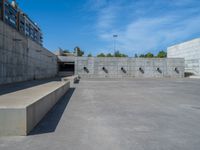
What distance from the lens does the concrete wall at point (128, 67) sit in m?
26.0

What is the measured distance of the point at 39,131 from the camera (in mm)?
3285

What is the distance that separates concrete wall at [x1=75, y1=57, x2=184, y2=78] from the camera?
26.0m

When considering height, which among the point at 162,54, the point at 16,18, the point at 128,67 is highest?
the point at 16,18

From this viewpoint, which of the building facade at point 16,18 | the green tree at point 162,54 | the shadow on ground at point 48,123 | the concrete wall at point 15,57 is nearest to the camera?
the shadow on ground at point 48,123

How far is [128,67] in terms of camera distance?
88.1ft

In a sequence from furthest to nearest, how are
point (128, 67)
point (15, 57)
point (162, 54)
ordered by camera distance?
point (162, 54), point (128, 67), point (15, 57)

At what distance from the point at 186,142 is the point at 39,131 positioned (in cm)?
302

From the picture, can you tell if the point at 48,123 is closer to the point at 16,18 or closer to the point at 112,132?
the point at 112,132

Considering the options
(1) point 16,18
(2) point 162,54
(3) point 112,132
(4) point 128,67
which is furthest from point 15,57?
(2) point 162,54

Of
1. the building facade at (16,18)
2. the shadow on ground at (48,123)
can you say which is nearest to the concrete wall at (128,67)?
the building facade at (16,18)

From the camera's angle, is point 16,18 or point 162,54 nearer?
point 16,18

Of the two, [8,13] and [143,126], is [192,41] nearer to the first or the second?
[143,126]

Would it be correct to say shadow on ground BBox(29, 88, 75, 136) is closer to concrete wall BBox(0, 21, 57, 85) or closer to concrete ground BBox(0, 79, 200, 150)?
concrete ground BBox(0, 79, 200, 150)

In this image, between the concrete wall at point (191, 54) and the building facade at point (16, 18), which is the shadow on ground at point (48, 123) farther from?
the building facade at point (16, 18)
